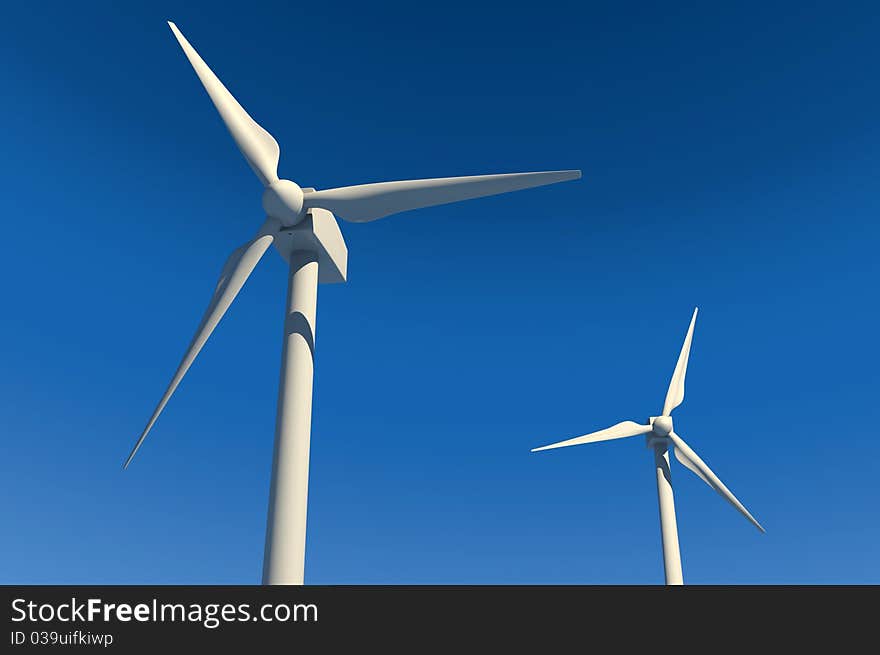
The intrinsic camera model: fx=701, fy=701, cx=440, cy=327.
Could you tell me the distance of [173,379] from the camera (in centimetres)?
1948

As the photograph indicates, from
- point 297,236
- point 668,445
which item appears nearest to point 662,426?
point 668,445

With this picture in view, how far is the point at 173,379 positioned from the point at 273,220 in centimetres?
538

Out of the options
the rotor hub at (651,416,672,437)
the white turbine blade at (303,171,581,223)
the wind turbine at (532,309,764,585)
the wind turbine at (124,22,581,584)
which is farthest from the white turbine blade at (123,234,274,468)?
the rotor hub at (651,416,672,437)

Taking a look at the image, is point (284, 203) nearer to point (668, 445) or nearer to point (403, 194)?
point (403, 194)

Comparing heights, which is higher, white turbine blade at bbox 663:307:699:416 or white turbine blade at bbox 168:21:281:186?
white turbine blade at bbox 663:307:699:416

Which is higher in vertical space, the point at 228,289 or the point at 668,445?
the point at 668,445

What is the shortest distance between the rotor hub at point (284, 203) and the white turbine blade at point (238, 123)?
104 centimetres

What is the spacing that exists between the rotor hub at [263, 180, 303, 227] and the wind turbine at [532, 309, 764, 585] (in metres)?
24.2

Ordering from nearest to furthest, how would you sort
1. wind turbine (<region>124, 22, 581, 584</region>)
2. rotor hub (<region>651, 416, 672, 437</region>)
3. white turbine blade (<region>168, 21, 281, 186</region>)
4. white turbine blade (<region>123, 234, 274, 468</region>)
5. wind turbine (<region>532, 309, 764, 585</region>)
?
wind turbine (<region>124, 22, 581, 584</region>)
white turbine blade (<region>123, 234, 274, 468</region>)
white turbine blade (<region>168, 21, 281, 186</region>)
wind turbine (<region>532, 309, 764, 585</region>)
rotor hub (<region>651, 416, 672, 437</region>)

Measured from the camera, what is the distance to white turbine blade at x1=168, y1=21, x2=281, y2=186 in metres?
21.5

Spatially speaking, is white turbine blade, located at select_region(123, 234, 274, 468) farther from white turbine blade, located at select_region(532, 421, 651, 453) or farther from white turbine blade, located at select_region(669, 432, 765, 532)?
white turbine blade, located at select_region(669, 432, 765, 532)

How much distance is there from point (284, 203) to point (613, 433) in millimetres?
28730

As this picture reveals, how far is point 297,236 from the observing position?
67.5 ft
